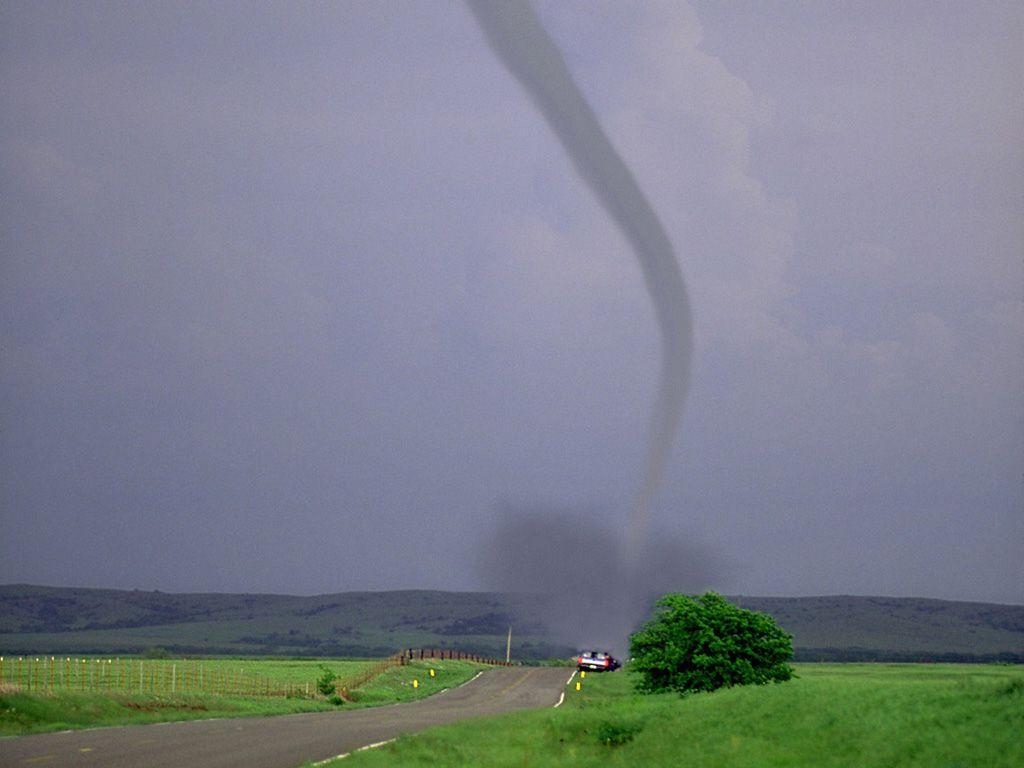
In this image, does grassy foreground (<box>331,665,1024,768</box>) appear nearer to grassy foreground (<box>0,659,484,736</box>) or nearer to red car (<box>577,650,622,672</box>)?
grassy foreground (<box>0,659,484,736</box>)

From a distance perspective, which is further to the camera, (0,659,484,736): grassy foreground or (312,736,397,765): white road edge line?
(0,659,484,736): grassy foreground

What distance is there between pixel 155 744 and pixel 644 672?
74.1 feet

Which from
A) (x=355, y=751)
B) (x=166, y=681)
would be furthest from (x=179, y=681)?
(x=355, y=751)

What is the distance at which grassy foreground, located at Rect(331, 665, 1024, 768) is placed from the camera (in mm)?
23875

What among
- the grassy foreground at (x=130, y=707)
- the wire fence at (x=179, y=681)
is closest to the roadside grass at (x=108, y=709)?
the grassy foreground at (x=130, y=707)

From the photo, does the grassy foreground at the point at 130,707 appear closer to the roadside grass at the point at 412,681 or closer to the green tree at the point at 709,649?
the roadside grass at the point at 412,681

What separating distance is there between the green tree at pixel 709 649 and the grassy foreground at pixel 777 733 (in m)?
11.9

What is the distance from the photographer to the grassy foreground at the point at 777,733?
23.9 m

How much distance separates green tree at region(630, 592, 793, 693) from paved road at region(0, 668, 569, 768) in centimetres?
862

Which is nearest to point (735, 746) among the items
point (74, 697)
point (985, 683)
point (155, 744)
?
point (985, 683)

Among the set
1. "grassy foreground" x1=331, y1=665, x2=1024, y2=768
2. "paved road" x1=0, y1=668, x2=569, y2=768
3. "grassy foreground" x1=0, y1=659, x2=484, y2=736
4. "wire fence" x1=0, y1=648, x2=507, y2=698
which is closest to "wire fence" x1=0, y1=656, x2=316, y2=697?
"wire fence" x1=0, y1=648, x2=507, y2=698

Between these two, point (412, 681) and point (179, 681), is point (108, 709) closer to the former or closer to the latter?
point (179, 681)

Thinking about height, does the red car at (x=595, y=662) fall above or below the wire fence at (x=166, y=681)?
above

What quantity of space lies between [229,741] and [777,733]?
18615mm
